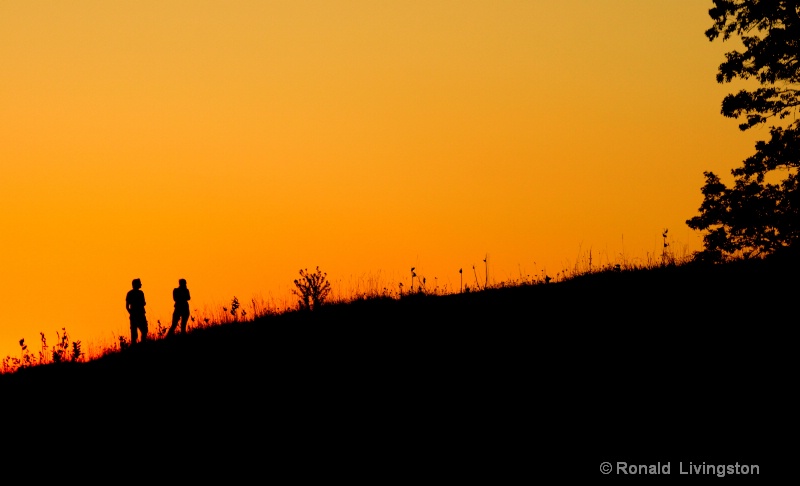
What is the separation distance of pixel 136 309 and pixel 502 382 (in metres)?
12.8

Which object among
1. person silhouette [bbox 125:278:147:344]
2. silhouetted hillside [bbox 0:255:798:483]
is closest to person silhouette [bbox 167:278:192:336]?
person silhouette [bbox 125:278:147:344]

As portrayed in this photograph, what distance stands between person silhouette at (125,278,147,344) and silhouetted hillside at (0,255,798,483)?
3438 millimetres

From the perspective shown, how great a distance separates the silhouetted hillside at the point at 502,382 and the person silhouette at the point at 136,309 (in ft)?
11.3

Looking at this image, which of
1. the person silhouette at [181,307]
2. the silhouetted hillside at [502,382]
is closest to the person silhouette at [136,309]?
the person silhouette at [181,307]

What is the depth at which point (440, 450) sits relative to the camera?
32.3 ft

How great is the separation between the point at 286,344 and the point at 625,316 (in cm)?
623

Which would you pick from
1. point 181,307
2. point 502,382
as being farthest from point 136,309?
point 502,382

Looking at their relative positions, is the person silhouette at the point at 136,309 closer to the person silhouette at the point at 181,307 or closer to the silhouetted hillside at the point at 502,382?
the person silhouette at the point at 181,307

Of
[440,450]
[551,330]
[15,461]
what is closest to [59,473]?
[15,461]

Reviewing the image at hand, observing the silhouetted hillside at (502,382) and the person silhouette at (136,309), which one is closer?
the silhouetted hillside at (502,382)

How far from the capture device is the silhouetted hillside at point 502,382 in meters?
9.55

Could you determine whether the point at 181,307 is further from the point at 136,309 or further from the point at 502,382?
the point at 502,382

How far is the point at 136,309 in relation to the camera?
22.0m

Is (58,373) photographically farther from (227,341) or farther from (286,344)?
(286,344)
